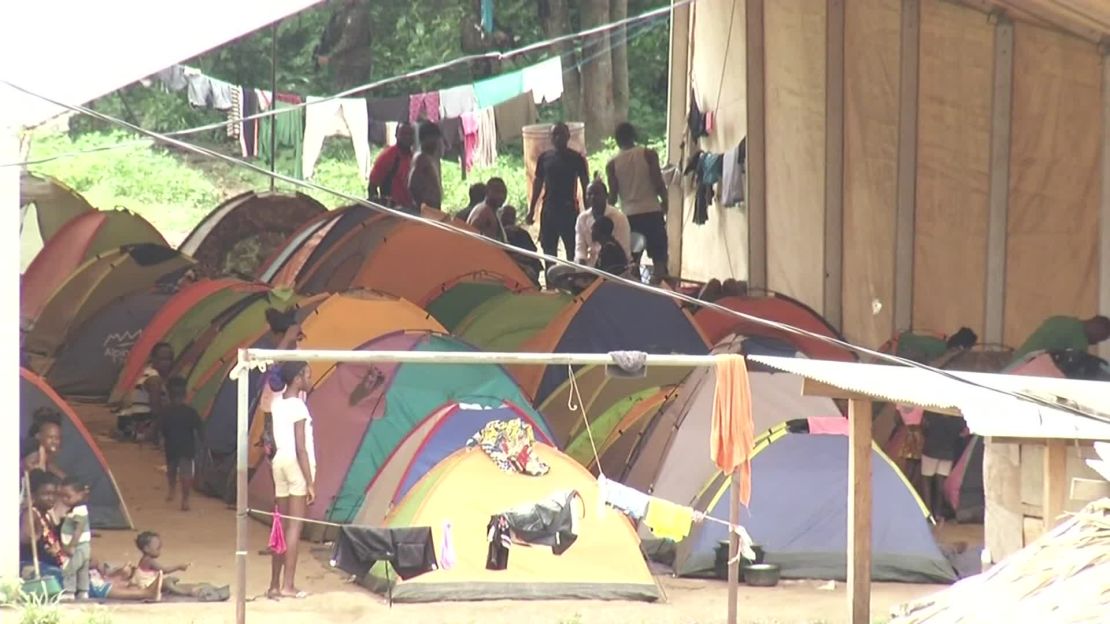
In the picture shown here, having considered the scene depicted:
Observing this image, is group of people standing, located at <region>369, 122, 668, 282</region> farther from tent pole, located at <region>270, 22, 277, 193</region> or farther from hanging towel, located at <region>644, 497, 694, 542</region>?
hanging towel, located at <region>644, 497, 694, 542</region>

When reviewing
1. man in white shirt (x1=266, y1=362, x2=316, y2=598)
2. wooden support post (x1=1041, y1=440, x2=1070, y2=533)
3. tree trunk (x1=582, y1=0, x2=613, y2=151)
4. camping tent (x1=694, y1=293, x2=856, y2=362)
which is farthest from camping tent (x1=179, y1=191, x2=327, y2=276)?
wooden support post (x1=1041, y1=440, x2=1070, y2=533)

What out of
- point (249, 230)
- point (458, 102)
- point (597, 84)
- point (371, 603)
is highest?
point (597, 84)

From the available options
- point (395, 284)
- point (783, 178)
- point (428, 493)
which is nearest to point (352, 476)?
point (428, 493)

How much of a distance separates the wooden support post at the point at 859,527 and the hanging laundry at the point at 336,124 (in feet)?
41.4

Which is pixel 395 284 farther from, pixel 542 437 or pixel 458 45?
pixel 458 45

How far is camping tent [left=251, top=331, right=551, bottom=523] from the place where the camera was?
10.1 meters

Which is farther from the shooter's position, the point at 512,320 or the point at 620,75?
the point at 620,75

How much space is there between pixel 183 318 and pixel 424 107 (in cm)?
703

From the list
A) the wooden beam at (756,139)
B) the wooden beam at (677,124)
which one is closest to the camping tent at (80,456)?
the wooden beam at (756,139)

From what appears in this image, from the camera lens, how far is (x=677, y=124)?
1894 centimetres

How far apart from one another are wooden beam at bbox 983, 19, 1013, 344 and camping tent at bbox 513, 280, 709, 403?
2332 millimetres

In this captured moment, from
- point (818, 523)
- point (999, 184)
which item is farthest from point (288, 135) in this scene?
point (818, 523)

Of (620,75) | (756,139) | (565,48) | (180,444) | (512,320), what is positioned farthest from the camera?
(620,75)

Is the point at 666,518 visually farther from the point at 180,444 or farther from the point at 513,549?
the point at 180,444
